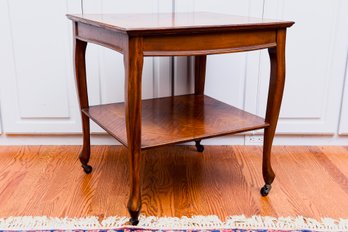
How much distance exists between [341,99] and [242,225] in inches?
31.2

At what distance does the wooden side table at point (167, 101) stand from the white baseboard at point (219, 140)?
0.26m

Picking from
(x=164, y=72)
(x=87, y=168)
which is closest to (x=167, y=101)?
(x=164, y=72)

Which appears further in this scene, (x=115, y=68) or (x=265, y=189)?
(x=115, y=68)

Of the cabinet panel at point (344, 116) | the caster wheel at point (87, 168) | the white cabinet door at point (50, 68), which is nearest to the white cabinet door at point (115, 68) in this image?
the white cabinet door at point (50, 68)

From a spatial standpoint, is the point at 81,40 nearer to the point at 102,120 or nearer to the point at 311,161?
the point at 102,120

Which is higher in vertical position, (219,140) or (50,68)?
(50,68)

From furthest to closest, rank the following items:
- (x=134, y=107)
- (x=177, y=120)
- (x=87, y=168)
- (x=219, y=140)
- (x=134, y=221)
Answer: (x=219, y=140) → (x=87, y=168) → (x=177, y=120) → (x=134, y=221) → (x=134, y=107)

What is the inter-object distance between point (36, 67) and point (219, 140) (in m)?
0.80

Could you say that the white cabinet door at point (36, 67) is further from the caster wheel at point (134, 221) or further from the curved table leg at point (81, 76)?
the caster wheel at point (134, 221)

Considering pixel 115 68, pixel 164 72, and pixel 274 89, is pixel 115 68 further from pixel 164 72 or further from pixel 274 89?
pixel 274 89

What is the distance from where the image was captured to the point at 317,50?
1.57 m

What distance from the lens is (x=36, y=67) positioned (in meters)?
1.55

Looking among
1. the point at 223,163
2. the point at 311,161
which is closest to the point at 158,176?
the point at 223,163

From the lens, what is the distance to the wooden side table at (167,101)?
981 mm
